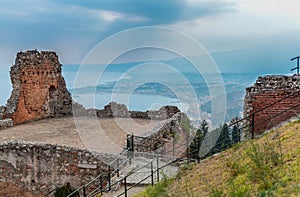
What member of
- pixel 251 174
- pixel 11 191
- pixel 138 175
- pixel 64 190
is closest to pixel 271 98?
pixel 138 175

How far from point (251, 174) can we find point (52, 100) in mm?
18740

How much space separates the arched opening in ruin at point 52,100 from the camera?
24891mm

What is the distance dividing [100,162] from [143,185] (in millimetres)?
2892

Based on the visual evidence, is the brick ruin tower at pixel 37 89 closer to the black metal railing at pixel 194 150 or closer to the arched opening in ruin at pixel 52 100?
the arched opening in ruin at pixel 52 100

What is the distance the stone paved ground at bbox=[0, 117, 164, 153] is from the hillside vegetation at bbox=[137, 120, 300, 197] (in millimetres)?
5444

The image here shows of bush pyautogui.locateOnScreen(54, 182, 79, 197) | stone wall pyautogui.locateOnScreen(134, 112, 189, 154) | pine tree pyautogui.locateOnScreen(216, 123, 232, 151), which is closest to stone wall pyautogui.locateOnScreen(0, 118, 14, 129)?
bush pyautogui.locateOnScreen(54, 182, 79, 197)

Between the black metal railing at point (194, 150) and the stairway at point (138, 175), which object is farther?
the black metal railing at point (194, 150)

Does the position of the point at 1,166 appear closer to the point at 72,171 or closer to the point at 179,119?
the point at 72,171

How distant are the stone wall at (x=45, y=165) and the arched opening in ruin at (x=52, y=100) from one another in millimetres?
8707

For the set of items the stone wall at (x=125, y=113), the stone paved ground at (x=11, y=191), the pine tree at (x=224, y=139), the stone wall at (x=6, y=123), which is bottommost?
the stone paved ground at (x=11, y=191)

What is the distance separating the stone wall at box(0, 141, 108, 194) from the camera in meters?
15.1

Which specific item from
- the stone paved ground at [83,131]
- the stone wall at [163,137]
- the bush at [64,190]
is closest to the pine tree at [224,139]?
the stone wall at [163,137]

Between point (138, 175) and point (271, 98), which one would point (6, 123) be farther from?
point (271, 98)

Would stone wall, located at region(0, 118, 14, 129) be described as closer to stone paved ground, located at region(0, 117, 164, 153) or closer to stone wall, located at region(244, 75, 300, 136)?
stone paved ground, located at region(0, 117, 164, 153)
